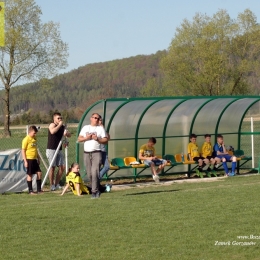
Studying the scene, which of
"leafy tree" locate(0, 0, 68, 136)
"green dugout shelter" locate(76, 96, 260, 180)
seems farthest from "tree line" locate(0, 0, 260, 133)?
"green dugout shelter" locate(76, 96, 260, 180)

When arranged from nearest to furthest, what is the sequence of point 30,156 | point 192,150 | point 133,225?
point 133,225
point 30,156
point 192,150

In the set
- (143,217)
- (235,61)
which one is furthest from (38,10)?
(143,217)

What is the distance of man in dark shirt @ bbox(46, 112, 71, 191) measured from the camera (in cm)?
1652

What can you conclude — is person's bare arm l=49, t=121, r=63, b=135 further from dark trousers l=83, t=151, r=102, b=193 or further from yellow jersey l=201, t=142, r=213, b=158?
yellow jersey l=201, t=142, r=213, b=158

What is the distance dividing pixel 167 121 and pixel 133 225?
9.62 metres

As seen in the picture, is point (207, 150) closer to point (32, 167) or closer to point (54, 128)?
point (54, 128)

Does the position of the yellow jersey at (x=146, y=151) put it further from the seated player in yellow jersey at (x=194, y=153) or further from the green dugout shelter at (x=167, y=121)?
the seated player in yellow jersey at (x=194, y=153)

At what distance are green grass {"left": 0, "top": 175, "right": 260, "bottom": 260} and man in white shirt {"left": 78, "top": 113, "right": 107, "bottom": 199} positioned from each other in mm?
392

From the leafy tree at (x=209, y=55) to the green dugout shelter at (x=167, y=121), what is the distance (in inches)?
1738

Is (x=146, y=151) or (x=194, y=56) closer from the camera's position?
(x=146, y=151)

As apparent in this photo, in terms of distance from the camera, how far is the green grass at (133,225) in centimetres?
837

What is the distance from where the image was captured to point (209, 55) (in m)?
65.2

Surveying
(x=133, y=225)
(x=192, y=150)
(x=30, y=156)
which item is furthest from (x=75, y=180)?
(x=192, y=150)

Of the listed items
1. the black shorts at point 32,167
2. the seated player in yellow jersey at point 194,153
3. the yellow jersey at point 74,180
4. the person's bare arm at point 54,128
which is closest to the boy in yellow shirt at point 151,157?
the seated player in yellow jersey at point 194,153
